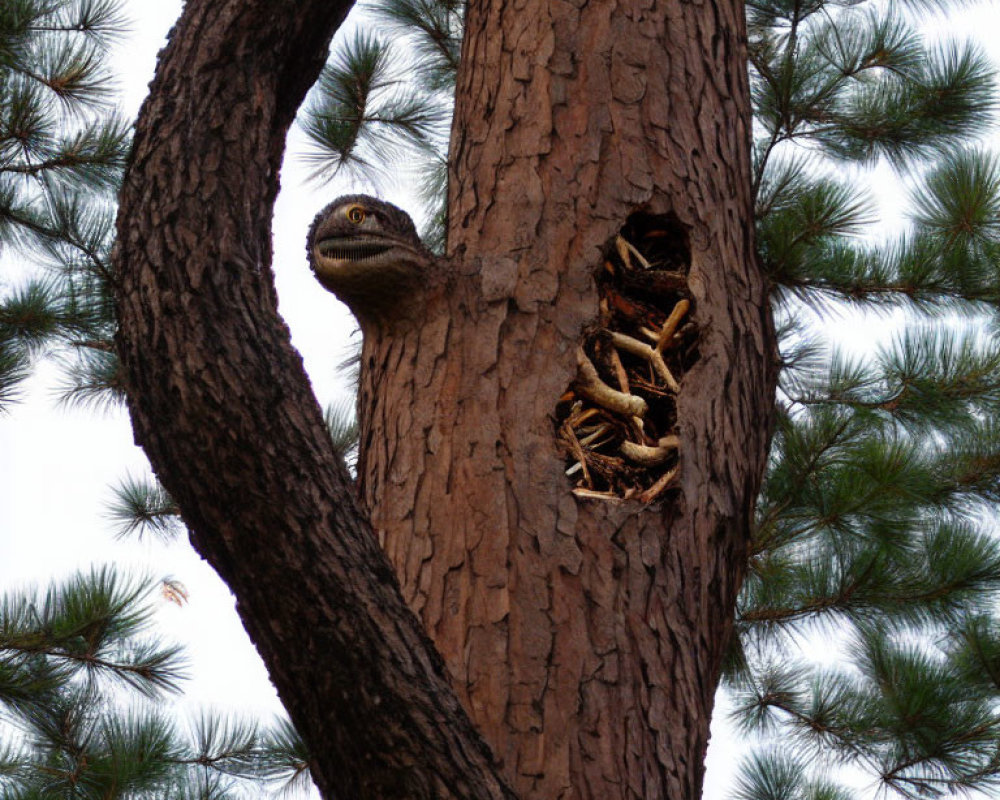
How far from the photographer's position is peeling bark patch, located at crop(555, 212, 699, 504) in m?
1.93

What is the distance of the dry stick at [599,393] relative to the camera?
6.35ft

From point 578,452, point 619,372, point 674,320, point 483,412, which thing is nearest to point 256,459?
point 483,412

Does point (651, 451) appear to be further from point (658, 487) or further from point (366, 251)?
point (366, 251)

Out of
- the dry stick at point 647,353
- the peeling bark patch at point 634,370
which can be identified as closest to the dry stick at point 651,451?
the peeling bark patch at point 634,370

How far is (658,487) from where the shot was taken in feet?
6.16

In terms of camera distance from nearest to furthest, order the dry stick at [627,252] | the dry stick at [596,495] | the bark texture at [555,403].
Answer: the bark texture at [555,403]
the dry stick at [596,495]
the dry stick at [627,252]

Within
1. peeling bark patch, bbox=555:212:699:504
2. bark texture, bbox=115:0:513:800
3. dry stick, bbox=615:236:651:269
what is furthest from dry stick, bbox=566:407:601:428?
bark texture, bbox=115:0:513:800

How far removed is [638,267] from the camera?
→ 2.06 metres

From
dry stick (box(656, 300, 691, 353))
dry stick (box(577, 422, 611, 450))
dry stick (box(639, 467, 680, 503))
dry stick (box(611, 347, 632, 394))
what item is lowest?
dry stick (box(639, 467, 680, 503))

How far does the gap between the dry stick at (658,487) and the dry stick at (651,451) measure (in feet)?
0.10

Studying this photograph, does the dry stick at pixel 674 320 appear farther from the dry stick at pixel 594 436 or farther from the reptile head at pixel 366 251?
the reptile head at pixel 366 251

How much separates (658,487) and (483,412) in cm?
29

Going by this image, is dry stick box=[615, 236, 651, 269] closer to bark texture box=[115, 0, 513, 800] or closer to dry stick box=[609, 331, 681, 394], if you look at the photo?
dry stick box=[609, 331, 681, 394]

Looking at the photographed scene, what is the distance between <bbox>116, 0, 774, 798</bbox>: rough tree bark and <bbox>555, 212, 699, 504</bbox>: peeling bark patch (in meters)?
0.04
